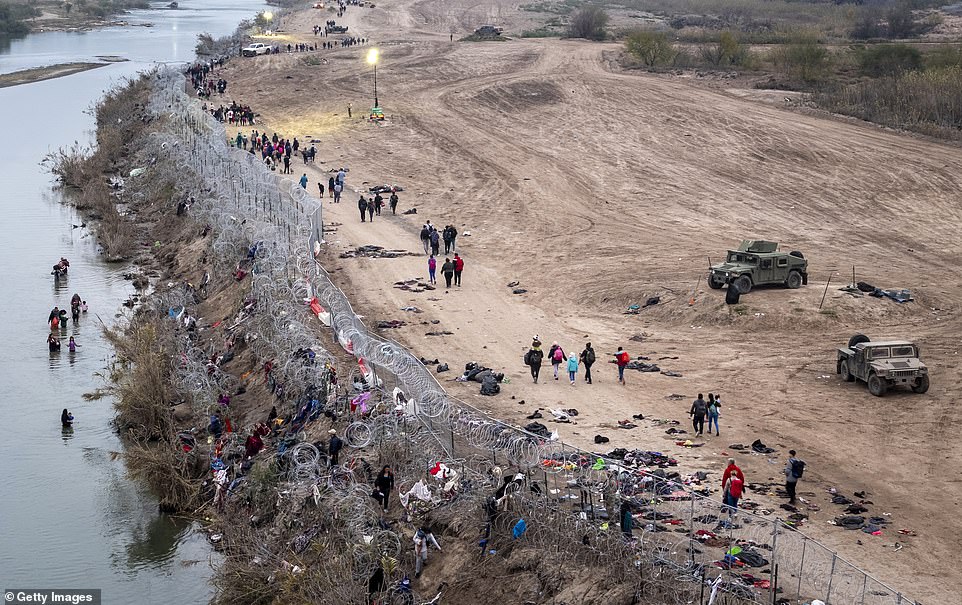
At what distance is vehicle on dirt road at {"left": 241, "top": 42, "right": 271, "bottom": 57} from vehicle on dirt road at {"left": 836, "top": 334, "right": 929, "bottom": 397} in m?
73.6

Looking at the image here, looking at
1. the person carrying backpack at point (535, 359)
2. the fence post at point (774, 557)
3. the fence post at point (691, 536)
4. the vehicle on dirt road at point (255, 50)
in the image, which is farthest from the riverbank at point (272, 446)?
the vehicle on dirt road at point (255, 50)

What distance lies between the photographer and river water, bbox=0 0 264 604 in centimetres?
2427

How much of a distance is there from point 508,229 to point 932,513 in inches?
1082

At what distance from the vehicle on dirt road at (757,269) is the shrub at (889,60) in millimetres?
41006

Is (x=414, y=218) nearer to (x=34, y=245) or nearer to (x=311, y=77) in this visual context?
(x=34, y=245)

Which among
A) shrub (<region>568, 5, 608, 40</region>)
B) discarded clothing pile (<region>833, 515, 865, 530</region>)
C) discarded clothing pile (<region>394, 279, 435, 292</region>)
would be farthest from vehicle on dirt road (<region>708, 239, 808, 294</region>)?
shrub (<region>568, 5, 608, 40</region>)

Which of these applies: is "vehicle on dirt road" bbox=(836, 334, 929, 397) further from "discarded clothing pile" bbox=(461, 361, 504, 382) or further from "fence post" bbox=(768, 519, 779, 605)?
"fence post" bbox=(768, 519, 779, 605)

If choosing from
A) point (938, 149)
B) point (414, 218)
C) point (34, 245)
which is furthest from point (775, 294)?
point (34, 245)

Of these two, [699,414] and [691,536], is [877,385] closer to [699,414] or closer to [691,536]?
[699,414]

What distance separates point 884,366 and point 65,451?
21.2 m

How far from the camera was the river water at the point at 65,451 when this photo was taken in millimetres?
24266

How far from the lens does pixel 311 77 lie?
267ft

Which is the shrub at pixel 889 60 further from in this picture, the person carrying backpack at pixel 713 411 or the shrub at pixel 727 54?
the person carrying backpack at pixel 713 411

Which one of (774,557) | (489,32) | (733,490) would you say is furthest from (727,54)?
(774,557)
